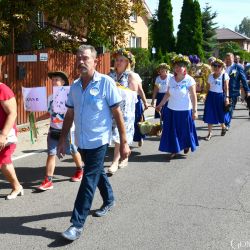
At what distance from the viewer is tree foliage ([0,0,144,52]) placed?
12102 mm

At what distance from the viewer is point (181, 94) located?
8133mm

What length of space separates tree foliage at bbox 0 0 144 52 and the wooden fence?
0.64m

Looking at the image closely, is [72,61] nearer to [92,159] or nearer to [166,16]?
[92,159]

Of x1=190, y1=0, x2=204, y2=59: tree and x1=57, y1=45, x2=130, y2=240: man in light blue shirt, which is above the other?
x1=190, y1=0, x2=204, y2=59: tree

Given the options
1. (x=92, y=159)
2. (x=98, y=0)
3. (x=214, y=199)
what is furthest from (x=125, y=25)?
(x=92, y=159)

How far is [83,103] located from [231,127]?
27.0 ft

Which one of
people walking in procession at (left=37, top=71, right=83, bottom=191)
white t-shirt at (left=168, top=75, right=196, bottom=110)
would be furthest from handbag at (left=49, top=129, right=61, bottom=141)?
white t-shirt at (left=168, top=75, right=196, bottom=110)

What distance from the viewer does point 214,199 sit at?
19.0 ft

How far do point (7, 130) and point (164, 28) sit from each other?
134 ft

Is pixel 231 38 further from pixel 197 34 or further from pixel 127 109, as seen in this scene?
pixel 127 109

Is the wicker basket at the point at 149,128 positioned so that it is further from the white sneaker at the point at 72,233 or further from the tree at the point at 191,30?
the tree at the point at 191,30

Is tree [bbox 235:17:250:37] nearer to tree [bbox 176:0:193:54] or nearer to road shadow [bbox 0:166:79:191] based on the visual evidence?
tree [bbox 176:0:193:54]

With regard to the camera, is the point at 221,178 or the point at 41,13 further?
the point at 41,13

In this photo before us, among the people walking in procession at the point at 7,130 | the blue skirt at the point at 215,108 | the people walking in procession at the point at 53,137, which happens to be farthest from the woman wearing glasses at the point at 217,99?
the people walking in procession at the point at 7,130
